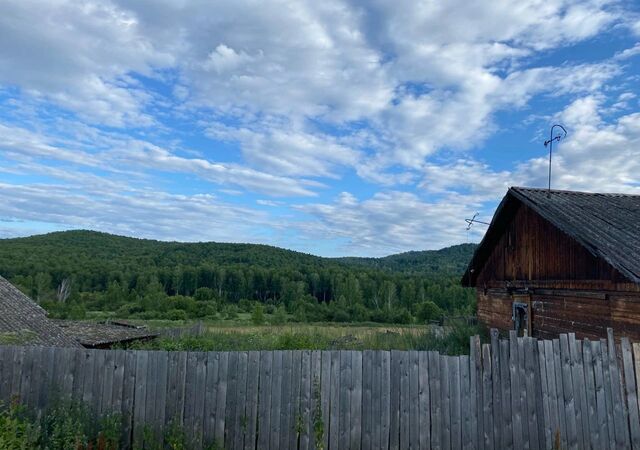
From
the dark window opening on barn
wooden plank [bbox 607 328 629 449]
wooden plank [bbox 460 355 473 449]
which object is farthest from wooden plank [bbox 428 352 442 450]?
the dark window opening on barn

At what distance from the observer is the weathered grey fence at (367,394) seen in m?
5.78

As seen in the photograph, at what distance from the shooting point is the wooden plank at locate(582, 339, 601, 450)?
5.82 metres

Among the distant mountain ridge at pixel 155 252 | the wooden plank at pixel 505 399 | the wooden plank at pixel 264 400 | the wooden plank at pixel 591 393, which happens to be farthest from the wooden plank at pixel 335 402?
the distant mountain ridge at pixel 155 252

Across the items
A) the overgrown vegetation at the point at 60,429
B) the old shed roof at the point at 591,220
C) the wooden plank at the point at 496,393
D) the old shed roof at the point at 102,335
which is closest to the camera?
the overgrown vegetation at the point at 60,429

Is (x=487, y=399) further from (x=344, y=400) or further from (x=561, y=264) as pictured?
(x=561, y=264)

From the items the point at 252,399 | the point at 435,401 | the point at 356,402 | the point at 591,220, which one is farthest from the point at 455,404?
the point at 591,220

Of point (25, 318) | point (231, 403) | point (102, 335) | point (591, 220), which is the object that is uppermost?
point (591, 220)

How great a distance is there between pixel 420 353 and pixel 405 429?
100 centimetres

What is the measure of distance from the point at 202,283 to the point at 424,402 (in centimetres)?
9619

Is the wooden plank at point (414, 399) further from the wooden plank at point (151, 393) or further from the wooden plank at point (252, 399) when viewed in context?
the wooden plank at point (151, 393)

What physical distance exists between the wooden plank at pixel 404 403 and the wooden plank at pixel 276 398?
161cm

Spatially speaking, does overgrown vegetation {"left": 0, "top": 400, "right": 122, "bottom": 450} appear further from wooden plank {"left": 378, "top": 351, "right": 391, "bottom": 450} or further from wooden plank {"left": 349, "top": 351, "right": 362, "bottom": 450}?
wooden plank {"left": 378, "top": 351, "right": 391, "bottom": 450}

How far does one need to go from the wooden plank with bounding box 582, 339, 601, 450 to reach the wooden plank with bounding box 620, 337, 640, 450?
15.5 inches

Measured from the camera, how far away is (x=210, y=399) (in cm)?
582
